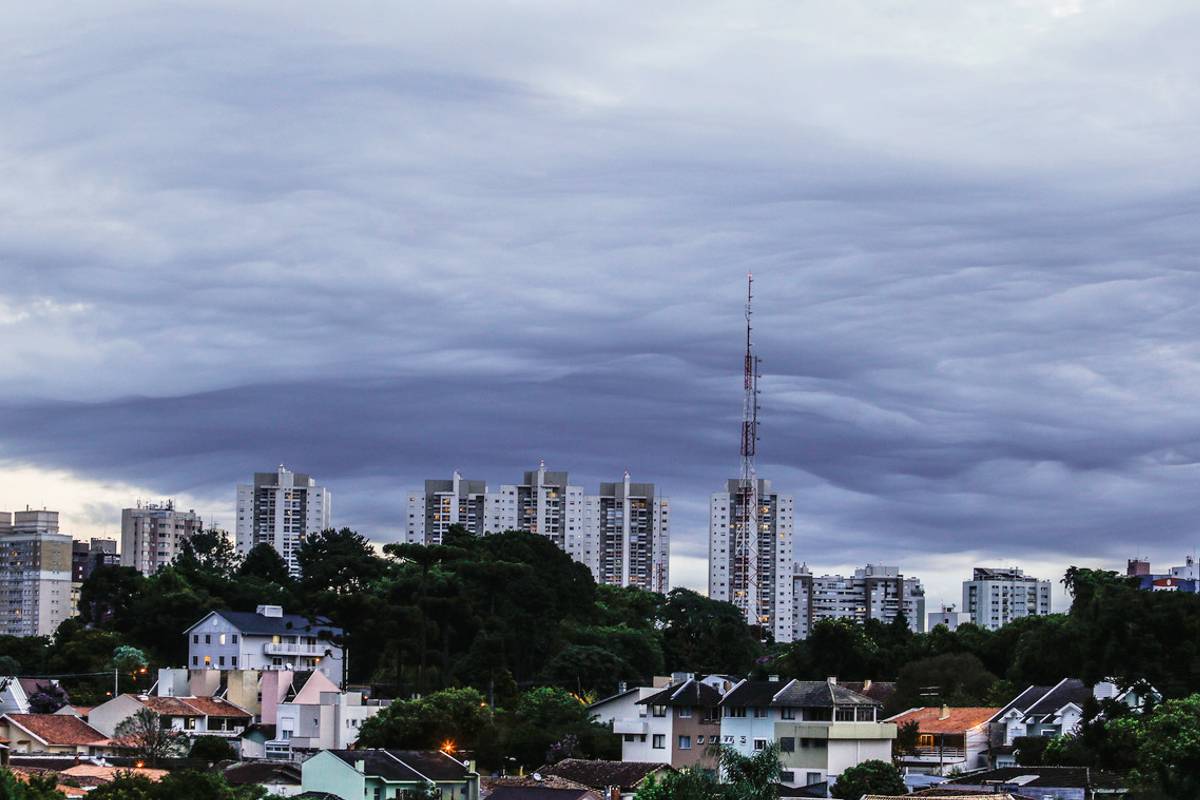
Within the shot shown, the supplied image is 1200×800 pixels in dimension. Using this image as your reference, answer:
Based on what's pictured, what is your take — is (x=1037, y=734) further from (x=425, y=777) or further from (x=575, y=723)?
(x=425, y=777)

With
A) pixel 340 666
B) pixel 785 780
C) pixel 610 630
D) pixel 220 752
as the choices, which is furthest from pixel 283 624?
pixel 785 780

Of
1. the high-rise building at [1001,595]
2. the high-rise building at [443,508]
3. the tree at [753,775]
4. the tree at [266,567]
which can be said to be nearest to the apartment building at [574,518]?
the high-rise building at [443,508]

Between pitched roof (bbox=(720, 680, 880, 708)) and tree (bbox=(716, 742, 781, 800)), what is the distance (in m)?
22.2

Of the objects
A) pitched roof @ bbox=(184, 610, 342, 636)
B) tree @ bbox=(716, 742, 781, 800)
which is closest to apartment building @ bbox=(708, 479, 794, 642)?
pitched roof @ bbox=(184, 610, 342, 636)

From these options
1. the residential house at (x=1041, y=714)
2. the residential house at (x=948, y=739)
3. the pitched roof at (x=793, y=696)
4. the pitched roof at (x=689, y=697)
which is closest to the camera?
the pitched roof at (x=793, y=696)

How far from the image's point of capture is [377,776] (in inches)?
2170

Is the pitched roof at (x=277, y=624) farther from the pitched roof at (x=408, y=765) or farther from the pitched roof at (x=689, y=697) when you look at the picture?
the pitched roof at (x=408, y=765)

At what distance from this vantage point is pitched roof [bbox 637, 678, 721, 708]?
220 feet

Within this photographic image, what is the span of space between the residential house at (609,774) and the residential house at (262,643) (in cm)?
2978

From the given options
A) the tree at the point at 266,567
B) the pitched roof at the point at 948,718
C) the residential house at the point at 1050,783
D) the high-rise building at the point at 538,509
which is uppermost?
the high-rise building at the point at 538,509

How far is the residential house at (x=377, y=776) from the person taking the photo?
54.8 meters

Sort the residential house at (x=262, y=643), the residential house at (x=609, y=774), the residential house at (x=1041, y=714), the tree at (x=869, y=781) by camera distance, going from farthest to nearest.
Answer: the residential house at (x=262, y=643), the residential house at (x=1041, y=714), the tree at (x=869, y=781), the residential house at (x=609, y=774)

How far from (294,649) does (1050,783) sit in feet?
150

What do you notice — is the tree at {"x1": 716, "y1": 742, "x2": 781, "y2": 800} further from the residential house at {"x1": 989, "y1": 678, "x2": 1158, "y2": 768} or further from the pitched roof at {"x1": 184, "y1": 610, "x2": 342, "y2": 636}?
the pitched roof at {"x1": 184, "y1": 610, "x2": 342, "y2": 636}
